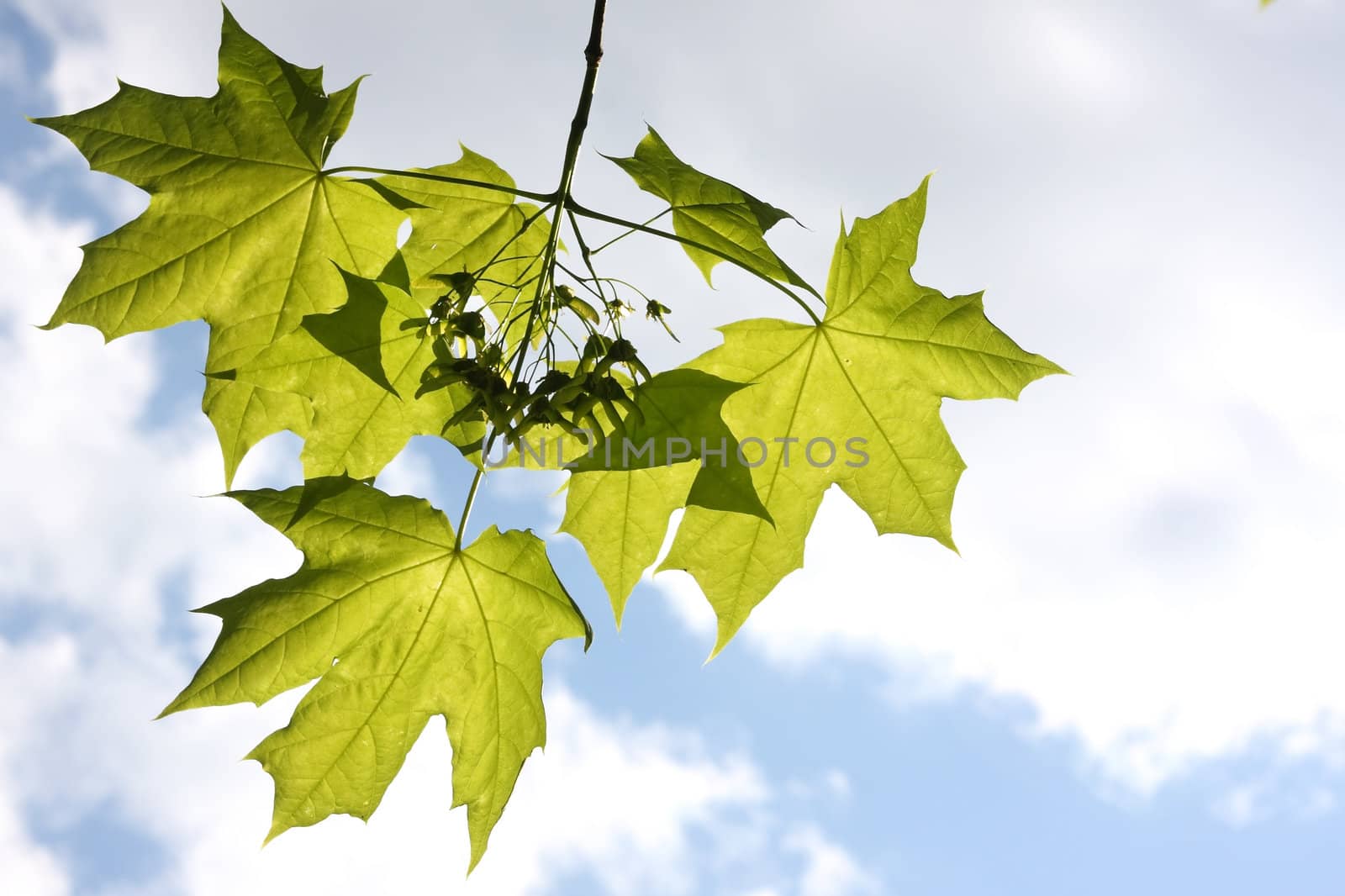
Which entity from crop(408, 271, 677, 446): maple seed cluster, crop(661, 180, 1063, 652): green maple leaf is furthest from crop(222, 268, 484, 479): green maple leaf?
crop(661, 180, 1063, 652): green maple leaf

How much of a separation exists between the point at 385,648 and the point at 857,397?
120 centimetres

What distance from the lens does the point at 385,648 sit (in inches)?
82.9

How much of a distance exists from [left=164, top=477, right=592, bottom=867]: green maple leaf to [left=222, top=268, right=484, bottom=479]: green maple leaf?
0.09m

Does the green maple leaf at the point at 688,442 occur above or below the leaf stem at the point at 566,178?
below

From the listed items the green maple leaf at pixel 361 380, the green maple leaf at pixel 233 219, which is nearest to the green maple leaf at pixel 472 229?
the green maple leaf at pixel 233 219

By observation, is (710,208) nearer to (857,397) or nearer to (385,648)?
(857,397)

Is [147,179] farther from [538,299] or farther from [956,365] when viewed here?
[956,365]

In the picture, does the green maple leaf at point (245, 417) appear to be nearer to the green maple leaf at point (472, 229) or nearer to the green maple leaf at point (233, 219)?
the green maple leaf at point (233, 219)

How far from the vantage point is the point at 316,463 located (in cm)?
191

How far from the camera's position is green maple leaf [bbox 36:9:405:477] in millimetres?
1811

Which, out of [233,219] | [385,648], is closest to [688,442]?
[385,648]

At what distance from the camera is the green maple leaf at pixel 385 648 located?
1.94 meters

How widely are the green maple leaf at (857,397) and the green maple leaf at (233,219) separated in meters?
0.84

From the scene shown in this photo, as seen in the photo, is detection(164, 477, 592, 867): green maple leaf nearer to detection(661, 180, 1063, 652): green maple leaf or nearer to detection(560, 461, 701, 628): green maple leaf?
detection(560, 461, 701, 628): green maple leaf
